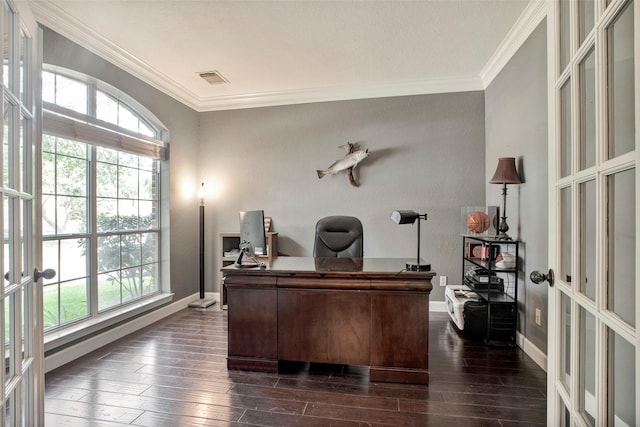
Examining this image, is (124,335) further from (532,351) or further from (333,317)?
(532,351)

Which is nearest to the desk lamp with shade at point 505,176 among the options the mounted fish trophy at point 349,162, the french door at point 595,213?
the mounted fish trophy at point 349,162

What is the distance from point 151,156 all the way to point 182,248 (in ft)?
3.89

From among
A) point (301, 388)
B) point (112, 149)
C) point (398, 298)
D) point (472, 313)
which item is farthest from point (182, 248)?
point (472, 313)

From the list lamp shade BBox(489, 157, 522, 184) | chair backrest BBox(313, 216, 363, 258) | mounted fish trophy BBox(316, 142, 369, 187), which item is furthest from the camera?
mounted fish trophy BBox(316, 142, 369, 187)

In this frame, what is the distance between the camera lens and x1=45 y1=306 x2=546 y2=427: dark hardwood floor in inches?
72.6

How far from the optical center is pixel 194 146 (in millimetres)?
4305

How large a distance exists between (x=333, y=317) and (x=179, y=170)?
9.30 feet

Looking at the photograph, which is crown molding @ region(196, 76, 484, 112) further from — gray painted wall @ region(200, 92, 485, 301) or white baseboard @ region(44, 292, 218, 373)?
white baseboard @ region(44, 292, 218, 373)

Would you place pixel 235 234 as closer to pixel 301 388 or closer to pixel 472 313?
pixel 301 388

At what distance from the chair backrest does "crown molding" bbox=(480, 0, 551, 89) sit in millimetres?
2081

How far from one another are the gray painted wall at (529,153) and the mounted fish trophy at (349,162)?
149 cm

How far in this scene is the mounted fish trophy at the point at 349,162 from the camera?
12.6ft

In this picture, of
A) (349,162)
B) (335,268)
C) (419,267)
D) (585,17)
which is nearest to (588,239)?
(585,17)

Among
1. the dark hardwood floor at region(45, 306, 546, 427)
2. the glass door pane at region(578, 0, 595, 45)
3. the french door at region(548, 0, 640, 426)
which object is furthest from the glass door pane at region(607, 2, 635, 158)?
the dark hardwood floor at region(45, 306, 546, 427)
